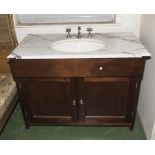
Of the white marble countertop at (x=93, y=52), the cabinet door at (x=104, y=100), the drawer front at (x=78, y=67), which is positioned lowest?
the cabinet door at (x=104, y=100)

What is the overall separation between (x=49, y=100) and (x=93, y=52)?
52 cm

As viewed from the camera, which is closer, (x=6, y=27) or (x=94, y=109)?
(x=94, y=109)

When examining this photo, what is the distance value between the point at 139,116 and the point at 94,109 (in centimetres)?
56

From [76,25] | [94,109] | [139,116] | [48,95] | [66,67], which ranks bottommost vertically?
[139,116]

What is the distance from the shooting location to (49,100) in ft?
4.91

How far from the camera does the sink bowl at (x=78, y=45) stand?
157 centimetres

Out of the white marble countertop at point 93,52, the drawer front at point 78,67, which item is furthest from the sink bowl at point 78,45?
the drawer front at point 78,67

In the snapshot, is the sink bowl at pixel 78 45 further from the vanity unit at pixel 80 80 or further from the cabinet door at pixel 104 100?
the cabinet door at pixel 104 100

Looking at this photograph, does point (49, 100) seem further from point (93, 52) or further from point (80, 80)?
point (93, 52)

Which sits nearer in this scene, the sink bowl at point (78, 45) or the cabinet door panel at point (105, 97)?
the cabinet door panel at point (105, 97)

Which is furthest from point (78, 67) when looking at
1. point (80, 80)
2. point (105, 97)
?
point (105, 97)

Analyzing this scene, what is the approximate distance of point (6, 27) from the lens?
1.70 metres
